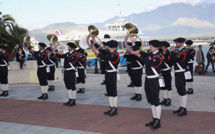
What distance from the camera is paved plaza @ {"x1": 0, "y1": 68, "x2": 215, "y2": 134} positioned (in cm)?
605

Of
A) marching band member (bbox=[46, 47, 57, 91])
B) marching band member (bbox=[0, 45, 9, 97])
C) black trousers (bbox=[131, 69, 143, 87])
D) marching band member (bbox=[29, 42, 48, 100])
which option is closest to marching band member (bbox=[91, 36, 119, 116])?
black trousers (bbox=[131, 69, 143, 87])

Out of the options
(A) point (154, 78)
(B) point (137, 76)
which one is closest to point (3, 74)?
(B) point (137, 76)

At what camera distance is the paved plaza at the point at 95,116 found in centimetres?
605

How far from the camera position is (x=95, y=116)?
7.24 m

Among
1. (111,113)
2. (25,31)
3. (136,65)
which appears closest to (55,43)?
(136,65)

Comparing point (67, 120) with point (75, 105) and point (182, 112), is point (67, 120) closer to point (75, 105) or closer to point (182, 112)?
point (75, 105)

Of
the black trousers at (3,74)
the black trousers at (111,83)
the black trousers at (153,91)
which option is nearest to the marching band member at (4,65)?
the black trousers at (3,74)

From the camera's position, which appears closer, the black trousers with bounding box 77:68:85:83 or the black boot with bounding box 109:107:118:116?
the black boot with bounding box 109:107:118:116

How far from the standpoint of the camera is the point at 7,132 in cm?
617

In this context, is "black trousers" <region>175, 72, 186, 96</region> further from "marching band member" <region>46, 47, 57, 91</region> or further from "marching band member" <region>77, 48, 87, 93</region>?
"marching band member" <region>46, 47, 57, 91</region>

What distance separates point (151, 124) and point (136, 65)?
3.14m

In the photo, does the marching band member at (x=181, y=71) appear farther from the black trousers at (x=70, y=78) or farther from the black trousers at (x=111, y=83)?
the black trousers at (x=70, y=78)

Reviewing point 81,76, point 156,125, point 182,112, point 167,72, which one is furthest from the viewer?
point 81,76

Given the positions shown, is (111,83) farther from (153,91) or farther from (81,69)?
(81,69)
